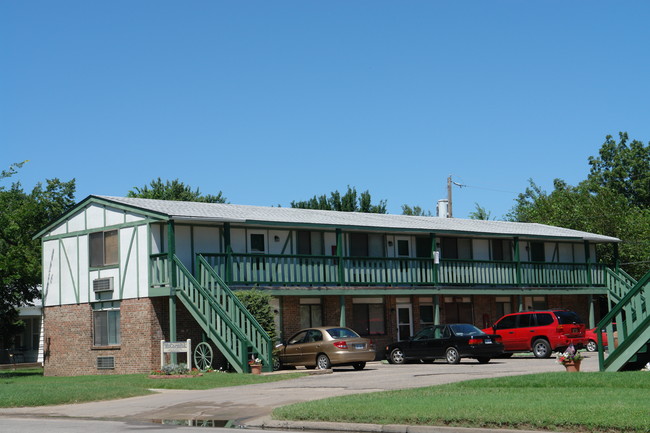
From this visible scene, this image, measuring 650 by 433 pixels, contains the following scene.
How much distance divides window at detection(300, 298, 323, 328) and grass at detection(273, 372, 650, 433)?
1561 centimetres

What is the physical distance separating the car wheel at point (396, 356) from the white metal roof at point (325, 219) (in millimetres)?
5350

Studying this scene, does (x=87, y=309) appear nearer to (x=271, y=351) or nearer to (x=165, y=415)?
(x=271, y=351)

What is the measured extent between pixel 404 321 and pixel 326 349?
34.3ft

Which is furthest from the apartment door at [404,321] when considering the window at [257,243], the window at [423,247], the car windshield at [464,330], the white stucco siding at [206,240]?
the white stucco siding at [206,240]

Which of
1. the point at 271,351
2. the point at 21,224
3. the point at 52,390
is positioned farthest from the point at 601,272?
the point at 52,390

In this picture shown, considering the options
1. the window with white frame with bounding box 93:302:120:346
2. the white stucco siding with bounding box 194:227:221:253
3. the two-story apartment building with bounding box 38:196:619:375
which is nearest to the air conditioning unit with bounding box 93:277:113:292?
the two-story apartment building with bounding box 38:196:619:375

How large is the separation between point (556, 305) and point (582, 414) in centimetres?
3148

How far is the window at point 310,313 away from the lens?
35.1m

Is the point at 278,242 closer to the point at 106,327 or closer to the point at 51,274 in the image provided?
the point at 106,327

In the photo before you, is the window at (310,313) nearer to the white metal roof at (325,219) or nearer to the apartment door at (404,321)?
the white metal roof at (325,219)

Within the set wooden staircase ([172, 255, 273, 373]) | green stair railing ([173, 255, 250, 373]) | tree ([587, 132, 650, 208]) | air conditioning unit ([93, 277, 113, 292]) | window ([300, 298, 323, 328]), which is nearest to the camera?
green stair railing ([173, 255, 250, 373])

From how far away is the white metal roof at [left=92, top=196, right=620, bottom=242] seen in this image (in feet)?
105

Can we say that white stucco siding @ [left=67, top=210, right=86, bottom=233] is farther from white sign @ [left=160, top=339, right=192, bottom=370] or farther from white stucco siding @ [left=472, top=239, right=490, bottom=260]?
white stucco siding @ [left=472, top=239, right=490, bottom=260]

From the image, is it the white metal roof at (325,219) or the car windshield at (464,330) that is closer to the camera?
the car windshield at (464,330)
